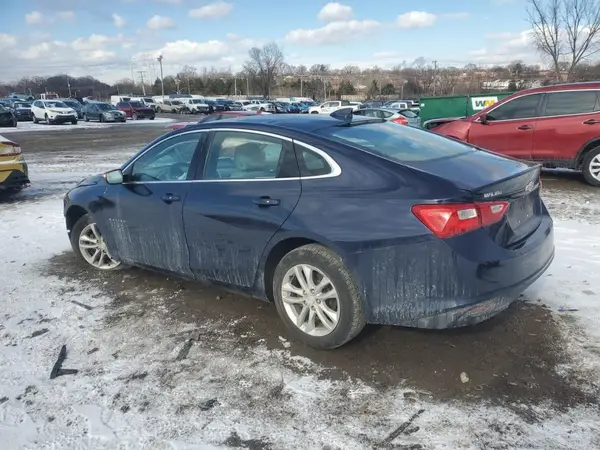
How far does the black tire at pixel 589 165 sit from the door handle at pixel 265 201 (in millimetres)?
7109

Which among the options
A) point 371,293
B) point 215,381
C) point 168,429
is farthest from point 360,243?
point 168,429

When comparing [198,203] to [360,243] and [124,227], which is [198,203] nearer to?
[124,227]

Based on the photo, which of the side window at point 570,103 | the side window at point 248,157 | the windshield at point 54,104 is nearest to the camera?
the side window at point 248,157

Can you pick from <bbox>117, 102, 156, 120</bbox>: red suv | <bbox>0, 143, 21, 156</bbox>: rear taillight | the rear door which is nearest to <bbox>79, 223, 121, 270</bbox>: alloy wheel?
<bbox>0, 143, 21, 156</bbox>: rear taillight

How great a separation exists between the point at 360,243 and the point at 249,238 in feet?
2.92

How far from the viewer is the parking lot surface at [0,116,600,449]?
8.36ft

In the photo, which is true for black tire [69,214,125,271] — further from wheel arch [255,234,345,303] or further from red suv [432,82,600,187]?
red suv [432,82,600,187]

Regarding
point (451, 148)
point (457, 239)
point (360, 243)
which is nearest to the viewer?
point (457, 239)

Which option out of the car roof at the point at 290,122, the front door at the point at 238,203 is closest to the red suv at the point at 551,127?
the car roof at the point at 290,122

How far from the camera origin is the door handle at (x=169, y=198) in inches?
157

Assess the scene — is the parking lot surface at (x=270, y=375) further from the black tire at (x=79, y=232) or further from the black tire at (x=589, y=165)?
the black tire at (x=589, y=165)

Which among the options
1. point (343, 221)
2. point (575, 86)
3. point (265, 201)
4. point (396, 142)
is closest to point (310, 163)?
point (265, 201)

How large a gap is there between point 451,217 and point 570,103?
23.9 ft

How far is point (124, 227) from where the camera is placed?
4.49 m
